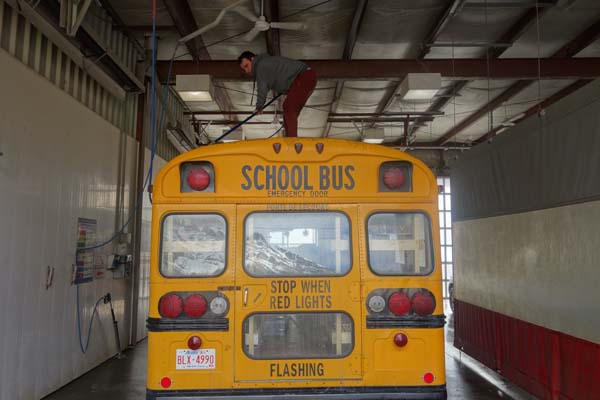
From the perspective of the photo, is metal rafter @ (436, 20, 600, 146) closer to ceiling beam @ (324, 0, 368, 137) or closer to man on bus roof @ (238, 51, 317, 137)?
ceiling beam @ (324, 0, 368, 137)

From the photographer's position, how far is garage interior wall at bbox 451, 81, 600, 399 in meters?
4.65

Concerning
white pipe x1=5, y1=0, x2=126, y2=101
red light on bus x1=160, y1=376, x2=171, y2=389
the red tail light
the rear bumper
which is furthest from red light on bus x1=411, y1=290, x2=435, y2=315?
white pipe x1=5, y1=0, x2=126, y2=101

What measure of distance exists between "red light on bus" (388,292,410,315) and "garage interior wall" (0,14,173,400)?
13.0 ft

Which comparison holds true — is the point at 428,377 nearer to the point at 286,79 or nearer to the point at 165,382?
the point at 165,382

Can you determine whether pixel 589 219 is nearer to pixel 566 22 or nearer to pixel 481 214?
pixel 481 214

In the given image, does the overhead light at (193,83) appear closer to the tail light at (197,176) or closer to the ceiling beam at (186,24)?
the ceiling beam at (186,24)

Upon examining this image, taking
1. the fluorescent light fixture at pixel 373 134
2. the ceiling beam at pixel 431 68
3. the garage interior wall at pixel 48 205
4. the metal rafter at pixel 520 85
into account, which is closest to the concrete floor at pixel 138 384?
the garage interior wall at pixel 48 205

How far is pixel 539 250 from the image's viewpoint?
5.62 m

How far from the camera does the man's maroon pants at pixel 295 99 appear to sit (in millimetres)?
4457

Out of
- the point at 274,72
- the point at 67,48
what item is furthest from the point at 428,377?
the point at 67,48

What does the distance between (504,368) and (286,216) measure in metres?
4.30

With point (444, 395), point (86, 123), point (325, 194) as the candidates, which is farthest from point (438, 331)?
point (86, 123)

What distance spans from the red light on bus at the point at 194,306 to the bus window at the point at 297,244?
40 centimetres

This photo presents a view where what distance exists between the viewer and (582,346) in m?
4.67
